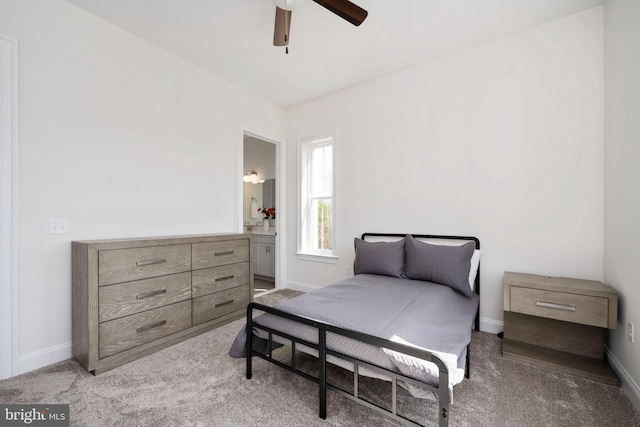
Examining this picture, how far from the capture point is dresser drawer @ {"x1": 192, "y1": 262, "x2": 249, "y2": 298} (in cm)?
269

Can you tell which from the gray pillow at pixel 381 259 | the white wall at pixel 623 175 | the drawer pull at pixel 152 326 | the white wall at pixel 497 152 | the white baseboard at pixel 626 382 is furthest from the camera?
the gray pillow at pixel 381 259

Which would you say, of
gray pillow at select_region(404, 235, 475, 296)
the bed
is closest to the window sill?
the bed

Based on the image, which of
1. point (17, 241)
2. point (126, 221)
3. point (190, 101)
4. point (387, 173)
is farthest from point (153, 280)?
point (387, 173)

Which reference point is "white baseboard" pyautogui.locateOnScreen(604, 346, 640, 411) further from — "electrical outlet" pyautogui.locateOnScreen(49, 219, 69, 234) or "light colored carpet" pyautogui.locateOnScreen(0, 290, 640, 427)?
"electrical outlet" pyautogui.locateOnScreen(49, 219, 69, 234)

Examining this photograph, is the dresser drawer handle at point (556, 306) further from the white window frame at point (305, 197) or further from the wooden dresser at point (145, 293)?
the wooden dresser at point (145, 293)

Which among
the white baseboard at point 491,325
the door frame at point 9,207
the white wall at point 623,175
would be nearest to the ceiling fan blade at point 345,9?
the white wall at point 623,175

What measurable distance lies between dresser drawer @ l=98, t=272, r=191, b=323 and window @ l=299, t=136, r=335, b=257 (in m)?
1.98

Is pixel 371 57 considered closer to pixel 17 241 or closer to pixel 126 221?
pixel 126 221

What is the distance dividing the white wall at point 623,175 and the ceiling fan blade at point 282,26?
2.27 metres

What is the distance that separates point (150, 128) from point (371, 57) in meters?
2.40

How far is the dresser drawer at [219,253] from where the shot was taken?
2703 millimetres

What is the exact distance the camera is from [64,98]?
2.23 meters

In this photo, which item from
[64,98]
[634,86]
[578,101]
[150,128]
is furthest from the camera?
[150,128]

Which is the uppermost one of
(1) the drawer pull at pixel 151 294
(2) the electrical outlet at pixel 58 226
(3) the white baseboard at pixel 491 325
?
(2) the electrical outlet at pixel 58 226
